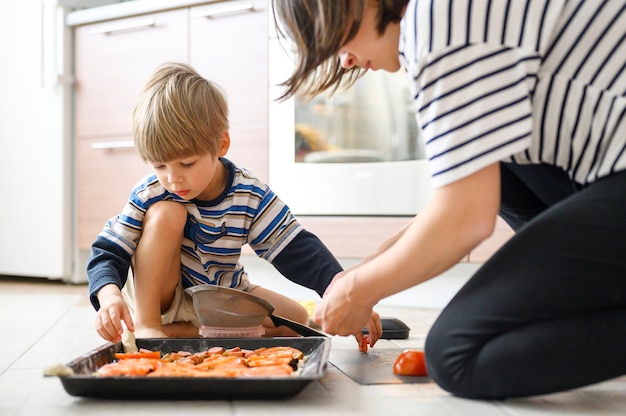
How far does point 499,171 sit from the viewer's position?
0.89 metres

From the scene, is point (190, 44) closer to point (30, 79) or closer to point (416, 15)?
point (30, 79)

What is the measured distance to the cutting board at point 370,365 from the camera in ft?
3.51

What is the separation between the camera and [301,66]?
3.04 ft

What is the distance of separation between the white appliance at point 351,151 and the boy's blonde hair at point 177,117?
729mm

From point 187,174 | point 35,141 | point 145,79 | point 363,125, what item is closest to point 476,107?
point 187,174

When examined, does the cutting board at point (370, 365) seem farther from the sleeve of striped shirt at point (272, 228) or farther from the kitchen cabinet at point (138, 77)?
the kitchen cabinet at point (138, 77)

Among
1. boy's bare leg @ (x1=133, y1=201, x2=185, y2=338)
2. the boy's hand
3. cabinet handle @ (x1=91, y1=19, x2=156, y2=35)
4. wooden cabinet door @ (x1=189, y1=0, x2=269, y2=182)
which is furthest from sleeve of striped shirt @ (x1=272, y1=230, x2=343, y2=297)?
cabinet handle @ (x1=91, y1=19, x2=156, y2=35)

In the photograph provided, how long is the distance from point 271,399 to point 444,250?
0.29 meters

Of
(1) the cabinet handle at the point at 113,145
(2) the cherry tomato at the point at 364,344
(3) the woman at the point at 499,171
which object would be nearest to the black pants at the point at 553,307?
(3) the woman at the point at 499,171

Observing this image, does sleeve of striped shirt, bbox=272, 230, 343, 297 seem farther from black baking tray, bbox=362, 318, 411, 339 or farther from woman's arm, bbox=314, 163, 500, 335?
woman's arm, bbox=314, 163, 500, 335

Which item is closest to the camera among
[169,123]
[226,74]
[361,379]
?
[361,379]

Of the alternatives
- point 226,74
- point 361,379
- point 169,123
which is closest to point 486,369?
point 361,379

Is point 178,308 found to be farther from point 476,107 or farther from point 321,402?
point 476,107

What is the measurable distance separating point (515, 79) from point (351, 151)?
1354 millimetres
